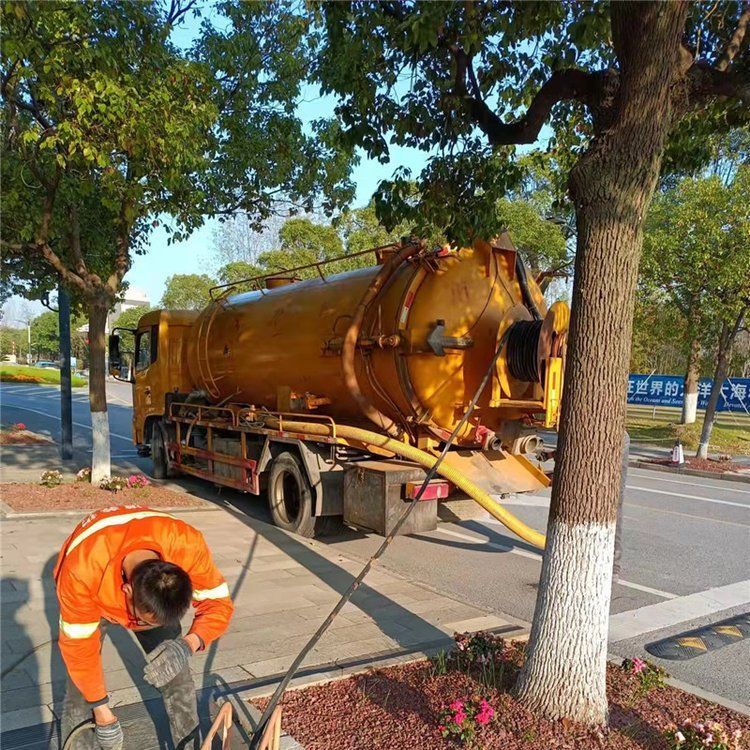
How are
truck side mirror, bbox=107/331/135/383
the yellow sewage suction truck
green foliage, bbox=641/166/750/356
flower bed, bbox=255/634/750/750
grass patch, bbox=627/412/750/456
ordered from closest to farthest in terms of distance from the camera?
flower bed, bbox=255/634/750/750 → the yellow sewage suction truck → truck side mirror, bbox=107/331/135/383 → green foliage, bbox=641/166/750/356 → grass patch, bbox=627/412/750/456

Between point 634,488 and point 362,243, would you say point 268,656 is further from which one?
point 362,243

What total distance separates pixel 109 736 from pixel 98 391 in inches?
296

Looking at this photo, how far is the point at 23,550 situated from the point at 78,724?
15.0 feet

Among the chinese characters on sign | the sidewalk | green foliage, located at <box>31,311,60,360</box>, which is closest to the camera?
the sidewalk

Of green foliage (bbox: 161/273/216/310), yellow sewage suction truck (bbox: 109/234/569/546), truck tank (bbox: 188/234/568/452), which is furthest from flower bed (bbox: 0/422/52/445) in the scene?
green foliage (bbox: 161/273/216/310)

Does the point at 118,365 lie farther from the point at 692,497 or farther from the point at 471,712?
the point at 471,712

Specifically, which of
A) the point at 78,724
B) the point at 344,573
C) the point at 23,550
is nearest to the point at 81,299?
the point at 23,550

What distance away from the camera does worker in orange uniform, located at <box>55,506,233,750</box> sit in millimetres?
2311

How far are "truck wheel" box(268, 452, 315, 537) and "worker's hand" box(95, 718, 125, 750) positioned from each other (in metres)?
4.89

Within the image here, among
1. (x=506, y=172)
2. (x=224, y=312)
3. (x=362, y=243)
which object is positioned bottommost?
(x=224, y=312)

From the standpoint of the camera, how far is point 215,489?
11000 mm

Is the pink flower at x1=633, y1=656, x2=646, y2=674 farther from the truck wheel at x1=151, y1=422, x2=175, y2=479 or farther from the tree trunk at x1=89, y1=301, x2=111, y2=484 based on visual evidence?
the truck wheel at x1=151, y1=422, x2=175, y2=479

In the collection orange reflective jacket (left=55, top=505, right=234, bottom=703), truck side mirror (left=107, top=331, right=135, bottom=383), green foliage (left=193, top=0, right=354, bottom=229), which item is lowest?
orange reflective jacket (left=55, top=505, right=234, bottom=703)

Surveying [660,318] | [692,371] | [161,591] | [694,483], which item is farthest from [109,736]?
[692,371]
